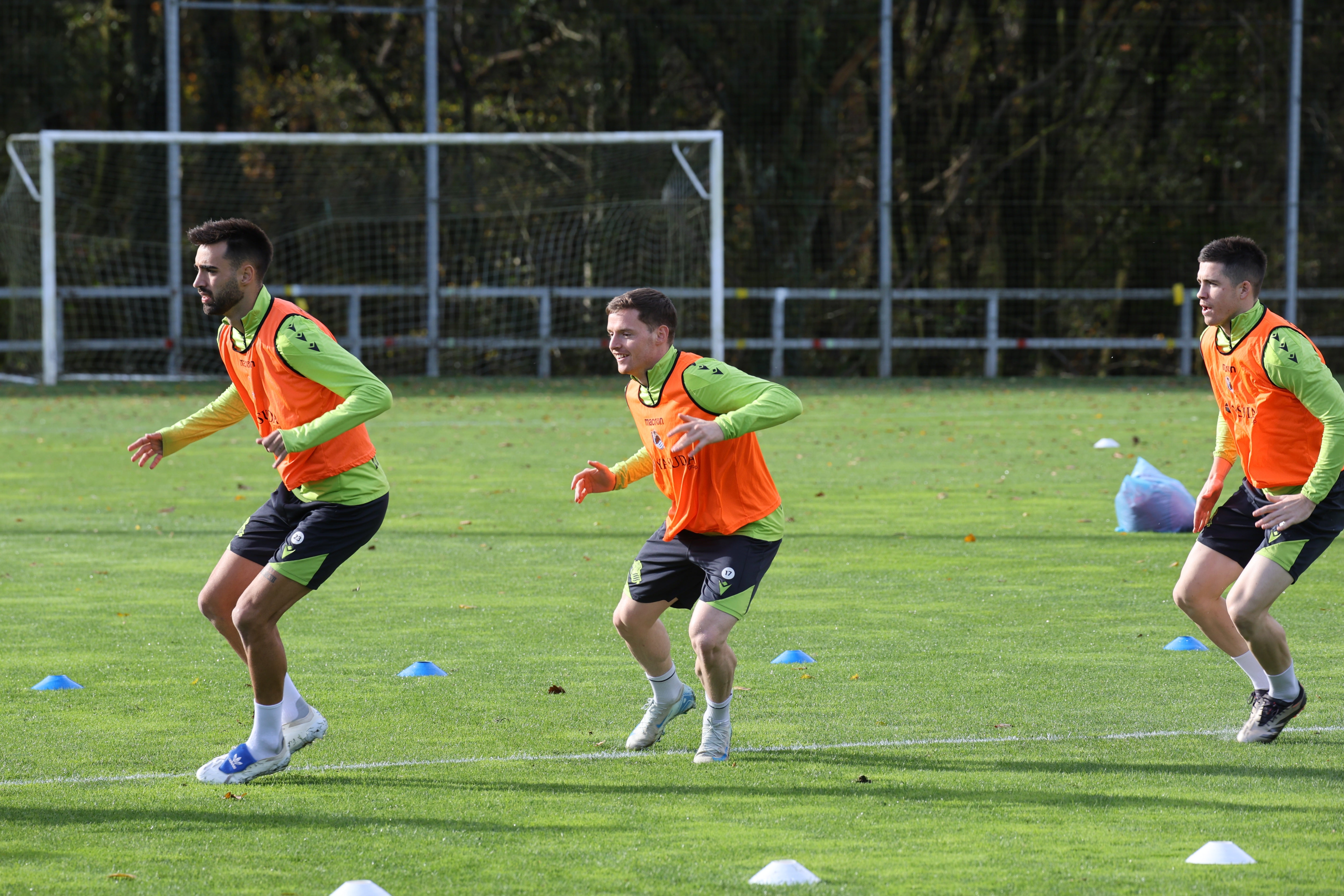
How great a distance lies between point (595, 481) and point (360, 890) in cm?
227

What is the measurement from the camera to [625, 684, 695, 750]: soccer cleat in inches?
231

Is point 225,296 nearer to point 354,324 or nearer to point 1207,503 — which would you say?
point 1207,503

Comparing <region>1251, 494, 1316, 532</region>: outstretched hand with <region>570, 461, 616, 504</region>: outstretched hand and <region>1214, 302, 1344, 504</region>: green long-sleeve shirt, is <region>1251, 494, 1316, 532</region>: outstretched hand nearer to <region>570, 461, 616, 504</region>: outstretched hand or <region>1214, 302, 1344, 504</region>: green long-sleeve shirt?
<region>1214, 302, 1344, 504</region>: green long-sleeve shirt

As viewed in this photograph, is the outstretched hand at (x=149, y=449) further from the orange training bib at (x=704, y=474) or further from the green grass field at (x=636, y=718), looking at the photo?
the orange training bib at (x=704, y=474)

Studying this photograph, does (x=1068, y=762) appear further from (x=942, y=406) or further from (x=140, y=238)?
(x=140, y=238)

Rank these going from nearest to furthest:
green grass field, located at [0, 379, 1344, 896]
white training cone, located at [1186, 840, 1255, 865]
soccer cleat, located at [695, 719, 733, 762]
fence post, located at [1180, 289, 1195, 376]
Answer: white training cone, located at [1186, 840, 1255, 865], green grass field, located at [0, 379, 1344, 896], soccer cleat, located at [695, 719, 733, 762], fence post, located at [1180, 289, 1195, 376]

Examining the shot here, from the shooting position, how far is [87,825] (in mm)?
4895

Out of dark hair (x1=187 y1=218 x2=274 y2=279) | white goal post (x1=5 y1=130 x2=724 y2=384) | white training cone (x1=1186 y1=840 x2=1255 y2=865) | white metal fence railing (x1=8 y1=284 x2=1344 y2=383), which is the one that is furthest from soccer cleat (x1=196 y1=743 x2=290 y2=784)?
white metal fence railing (x1=8 y1=284 x2=1344 y2=383)

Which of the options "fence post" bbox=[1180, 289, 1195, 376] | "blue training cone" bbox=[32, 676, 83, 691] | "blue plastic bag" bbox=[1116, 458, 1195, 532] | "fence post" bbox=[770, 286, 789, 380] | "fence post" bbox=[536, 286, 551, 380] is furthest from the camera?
"fence post" bbox=[1180, 289, 1195, 376]

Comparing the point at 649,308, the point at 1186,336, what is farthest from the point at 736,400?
the point at 1186,336

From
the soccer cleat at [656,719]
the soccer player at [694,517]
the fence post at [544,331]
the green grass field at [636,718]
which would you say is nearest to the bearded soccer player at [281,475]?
the green grass field at [636,718]

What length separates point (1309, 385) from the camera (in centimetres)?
575

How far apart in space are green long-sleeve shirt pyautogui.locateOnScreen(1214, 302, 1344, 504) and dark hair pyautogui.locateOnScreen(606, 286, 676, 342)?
1924mm

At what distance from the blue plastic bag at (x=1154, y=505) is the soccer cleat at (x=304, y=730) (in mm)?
6450
